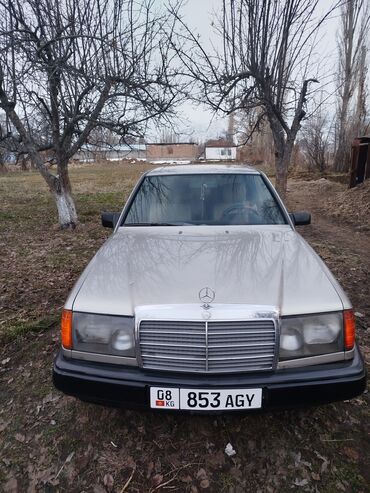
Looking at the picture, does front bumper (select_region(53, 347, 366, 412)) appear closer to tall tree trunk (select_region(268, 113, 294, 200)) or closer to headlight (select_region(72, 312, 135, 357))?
headlight (select_region(72, 312, 135, 357))

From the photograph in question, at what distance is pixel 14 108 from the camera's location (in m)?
6.70

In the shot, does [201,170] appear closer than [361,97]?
Yes

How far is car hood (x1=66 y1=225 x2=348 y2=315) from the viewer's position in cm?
179

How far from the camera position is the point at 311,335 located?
1760 mm

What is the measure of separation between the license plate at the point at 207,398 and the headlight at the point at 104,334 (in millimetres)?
273

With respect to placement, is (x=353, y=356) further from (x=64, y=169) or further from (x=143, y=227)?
(x=64, y=169)

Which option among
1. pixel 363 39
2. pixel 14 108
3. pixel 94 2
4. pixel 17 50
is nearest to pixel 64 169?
pixel 14 108

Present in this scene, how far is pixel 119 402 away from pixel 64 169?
21.2 ft

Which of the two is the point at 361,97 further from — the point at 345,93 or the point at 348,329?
the point at 348,329

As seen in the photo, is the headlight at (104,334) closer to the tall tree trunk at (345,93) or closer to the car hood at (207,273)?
the car hood at (207,273)

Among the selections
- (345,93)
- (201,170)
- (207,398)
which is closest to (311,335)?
(207,398)

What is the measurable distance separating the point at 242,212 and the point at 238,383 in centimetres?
171

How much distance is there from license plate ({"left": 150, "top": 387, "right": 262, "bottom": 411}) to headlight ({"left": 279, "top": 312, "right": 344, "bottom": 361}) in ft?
0.87

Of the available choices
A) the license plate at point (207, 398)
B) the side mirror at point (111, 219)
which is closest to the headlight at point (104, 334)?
the license plate at point (207, 398)
